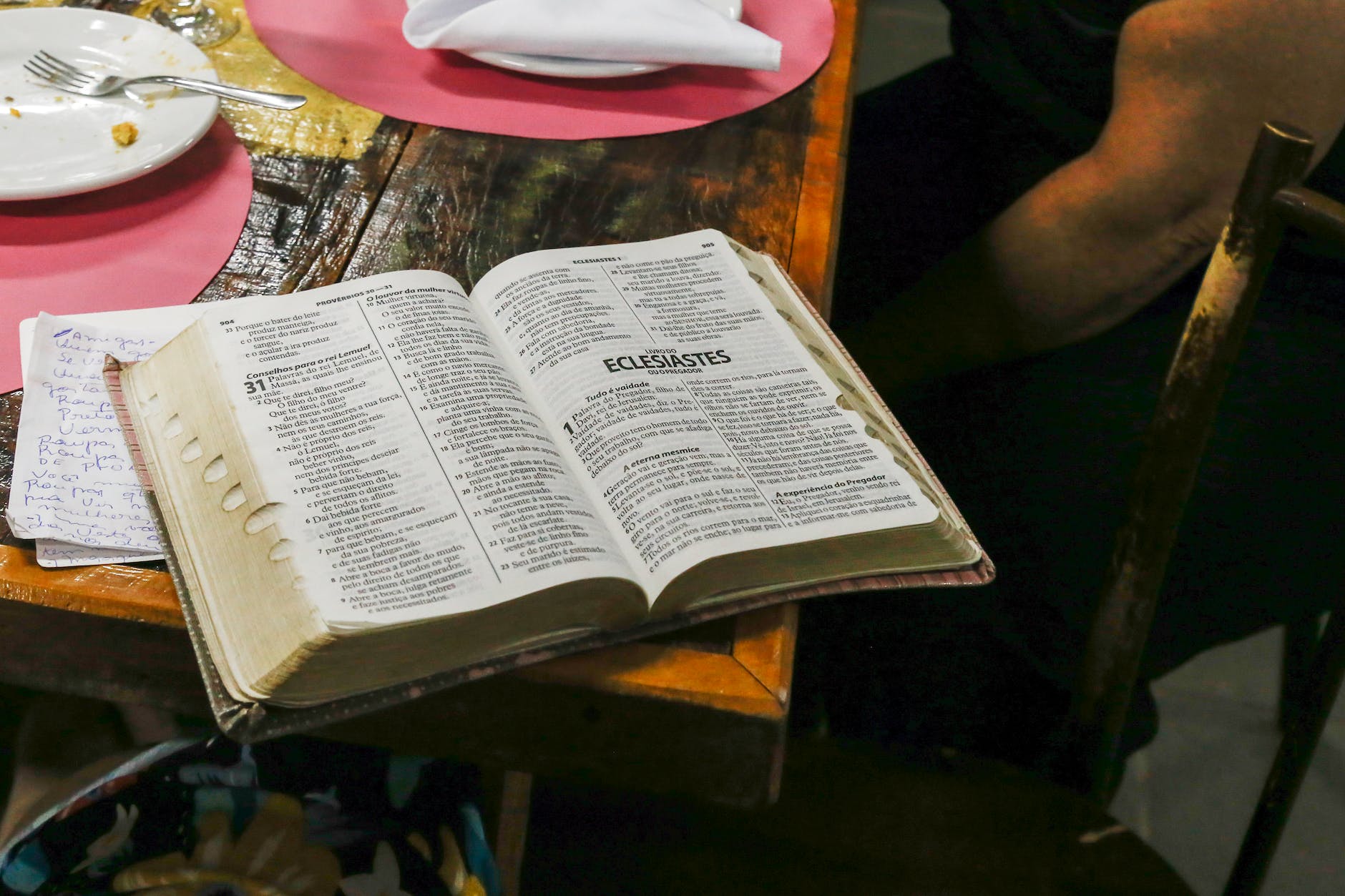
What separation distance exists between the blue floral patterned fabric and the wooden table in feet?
0.62

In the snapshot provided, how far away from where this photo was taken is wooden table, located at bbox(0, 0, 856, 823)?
0.54m

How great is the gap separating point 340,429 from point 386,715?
146 millimetres

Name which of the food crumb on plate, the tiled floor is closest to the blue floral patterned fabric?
the food crumb on plate

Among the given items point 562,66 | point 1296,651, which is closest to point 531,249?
point 562,66

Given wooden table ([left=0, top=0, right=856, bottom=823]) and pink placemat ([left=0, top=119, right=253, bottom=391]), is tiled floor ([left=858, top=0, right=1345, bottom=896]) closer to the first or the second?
wooden table ([left=0, top=0, right=856, bottom=823])

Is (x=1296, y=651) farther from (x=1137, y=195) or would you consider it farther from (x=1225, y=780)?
(x=1137, y=195)

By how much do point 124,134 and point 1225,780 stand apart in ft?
4.96

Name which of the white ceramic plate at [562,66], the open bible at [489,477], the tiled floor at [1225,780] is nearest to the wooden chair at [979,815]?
the open bible at [489,477]

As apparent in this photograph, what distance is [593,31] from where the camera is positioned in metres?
0.93

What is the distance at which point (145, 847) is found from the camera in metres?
0.74

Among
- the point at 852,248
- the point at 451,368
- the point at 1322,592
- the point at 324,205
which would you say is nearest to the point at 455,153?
the point at 324,205

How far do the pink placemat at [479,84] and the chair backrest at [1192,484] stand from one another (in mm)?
413

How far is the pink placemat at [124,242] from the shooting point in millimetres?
705

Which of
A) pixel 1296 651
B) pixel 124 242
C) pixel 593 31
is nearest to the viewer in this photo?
pixel 124 242
